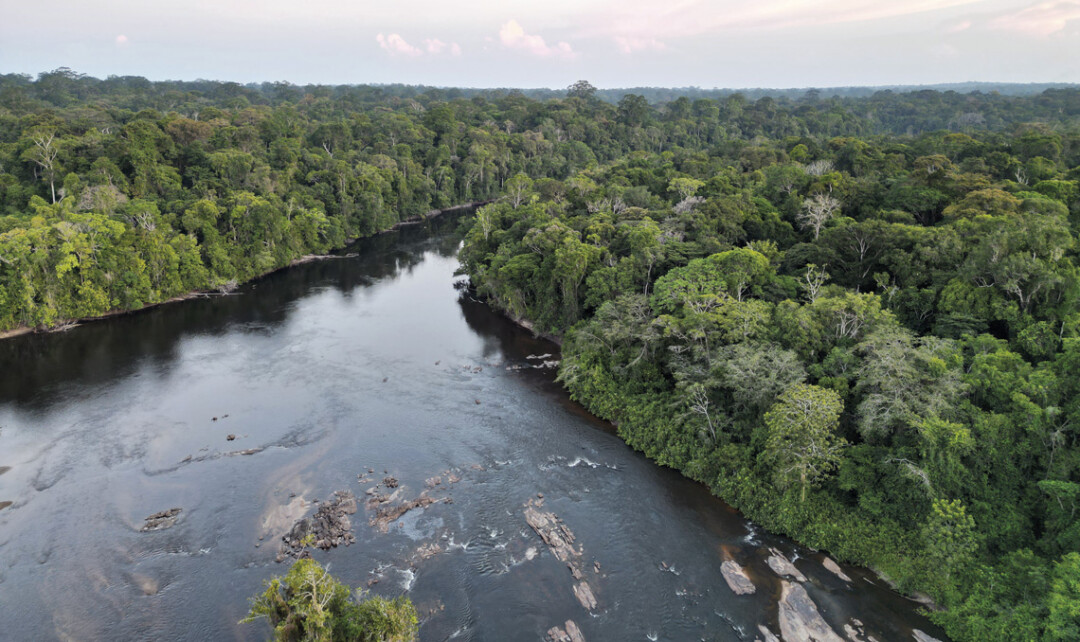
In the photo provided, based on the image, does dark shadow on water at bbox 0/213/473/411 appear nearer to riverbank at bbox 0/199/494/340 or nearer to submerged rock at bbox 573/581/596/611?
riverbank at bbox 0/199/494/340

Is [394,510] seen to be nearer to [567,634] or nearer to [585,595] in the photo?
[585,595]

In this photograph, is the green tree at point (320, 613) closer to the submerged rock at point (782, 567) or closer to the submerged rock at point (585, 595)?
the submerged rock at point (585, 595)

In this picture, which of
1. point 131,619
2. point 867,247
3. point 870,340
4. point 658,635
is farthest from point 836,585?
point 131,619

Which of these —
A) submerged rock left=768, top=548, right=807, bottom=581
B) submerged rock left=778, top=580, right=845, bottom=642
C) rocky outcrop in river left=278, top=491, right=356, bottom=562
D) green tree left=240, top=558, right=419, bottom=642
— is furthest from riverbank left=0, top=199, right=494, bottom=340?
submerged rock left=778, top=580, right=845, bottom=642

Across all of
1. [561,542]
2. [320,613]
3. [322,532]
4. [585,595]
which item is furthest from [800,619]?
[322,532]

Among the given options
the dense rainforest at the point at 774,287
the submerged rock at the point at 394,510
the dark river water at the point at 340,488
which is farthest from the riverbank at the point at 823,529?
the submerged rock at the point at 394,510

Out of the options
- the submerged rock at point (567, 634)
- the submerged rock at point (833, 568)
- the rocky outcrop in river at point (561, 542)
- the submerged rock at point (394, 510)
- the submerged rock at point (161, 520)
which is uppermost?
the submerged rock at point (161, 520)
